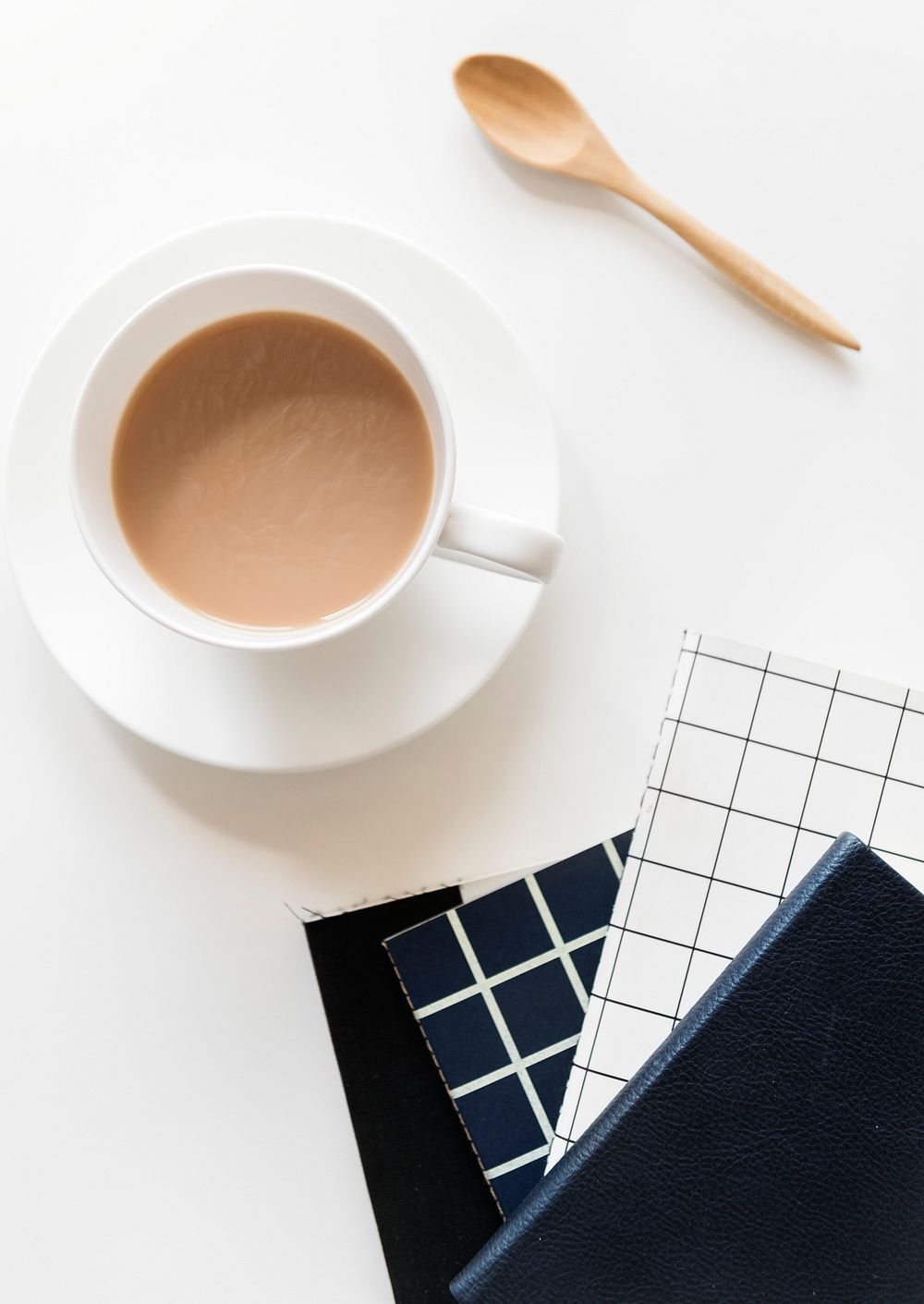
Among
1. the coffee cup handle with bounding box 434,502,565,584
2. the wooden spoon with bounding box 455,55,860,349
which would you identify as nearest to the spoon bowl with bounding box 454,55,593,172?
the wooden spoon with bounding box 455,55,860,349

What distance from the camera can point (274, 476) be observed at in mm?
749

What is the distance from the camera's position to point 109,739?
0.88 meters

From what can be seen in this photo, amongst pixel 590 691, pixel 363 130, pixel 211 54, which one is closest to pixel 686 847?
pixel 590 691

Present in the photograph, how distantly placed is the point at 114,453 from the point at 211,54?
0.37 m

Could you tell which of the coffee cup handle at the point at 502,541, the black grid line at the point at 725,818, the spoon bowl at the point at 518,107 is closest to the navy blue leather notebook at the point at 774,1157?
the black grid line at the point at 725,818

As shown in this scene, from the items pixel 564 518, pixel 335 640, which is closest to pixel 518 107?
pixel 564 518

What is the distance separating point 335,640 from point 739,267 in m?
0.45

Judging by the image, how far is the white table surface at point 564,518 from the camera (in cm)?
87

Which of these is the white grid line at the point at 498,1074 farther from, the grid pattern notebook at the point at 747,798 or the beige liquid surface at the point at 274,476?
the beige liquid surface at the point at 274,476

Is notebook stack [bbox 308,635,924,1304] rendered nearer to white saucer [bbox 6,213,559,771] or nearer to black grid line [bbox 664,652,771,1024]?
black grid line [bbox 664,652,771,1024]

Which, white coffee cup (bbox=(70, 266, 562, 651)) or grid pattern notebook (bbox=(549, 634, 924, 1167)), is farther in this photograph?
grid pattern notebook (bbox=(549, 634, 924, 1167))

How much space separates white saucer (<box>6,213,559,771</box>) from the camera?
0.76 meters

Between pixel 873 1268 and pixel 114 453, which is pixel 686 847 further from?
pixel 114 453

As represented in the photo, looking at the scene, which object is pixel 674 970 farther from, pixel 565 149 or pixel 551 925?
pixel 565 149
